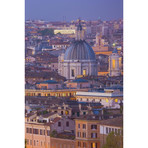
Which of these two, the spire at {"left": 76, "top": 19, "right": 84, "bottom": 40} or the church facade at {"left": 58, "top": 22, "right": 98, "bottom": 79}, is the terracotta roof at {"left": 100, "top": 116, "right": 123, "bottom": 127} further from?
the spire at {"left": 76, "top": 19, "right": 84, "bottom": 40}

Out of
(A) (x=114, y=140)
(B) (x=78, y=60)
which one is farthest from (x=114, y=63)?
(A) (x=114, y=140)

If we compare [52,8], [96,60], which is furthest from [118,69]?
[52,8]

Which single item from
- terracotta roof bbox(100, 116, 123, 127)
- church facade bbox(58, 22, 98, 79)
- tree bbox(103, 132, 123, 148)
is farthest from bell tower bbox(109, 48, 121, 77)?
tree bbox(103, 132, 123, 148)

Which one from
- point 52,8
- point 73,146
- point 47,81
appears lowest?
point 73,146

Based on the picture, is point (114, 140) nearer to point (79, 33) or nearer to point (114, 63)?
point (114, 63)

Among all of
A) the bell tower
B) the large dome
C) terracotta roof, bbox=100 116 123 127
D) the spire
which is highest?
the spire
